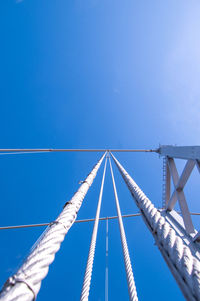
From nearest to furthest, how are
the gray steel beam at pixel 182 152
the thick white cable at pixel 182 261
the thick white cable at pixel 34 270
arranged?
the thick white cable at pixel 34 270 < the thick white cable at pixel 182 261 < the gray steel beam at pixel 182 152

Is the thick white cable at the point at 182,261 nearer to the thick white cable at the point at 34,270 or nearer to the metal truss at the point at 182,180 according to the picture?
the thick white cable at the point at 34,270

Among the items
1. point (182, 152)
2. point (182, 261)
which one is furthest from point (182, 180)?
point (182, 261)

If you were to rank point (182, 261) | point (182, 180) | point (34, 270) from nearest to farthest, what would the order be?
1. point (34, 270)
2. point (182, 261)
3. point (182, 180)

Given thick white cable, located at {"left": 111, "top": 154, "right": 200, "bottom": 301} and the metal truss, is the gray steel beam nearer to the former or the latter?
the metal truss

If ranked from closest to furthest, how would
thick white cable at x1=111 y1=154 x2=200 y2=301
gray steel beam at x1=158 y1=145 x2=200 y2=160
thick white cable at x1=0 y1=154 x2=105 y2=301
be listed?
thick white cable at x1=0 y1=154 x2=105 y2=301, thick white cable at x1=111 y1=154 x2=200 y2=301, gray steel beam at x1=158 y1=145 x2=200 y2=160

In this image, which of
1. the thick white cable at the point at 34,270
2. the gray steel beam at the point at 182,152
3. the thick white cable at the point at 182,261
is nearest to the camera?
the thick white cable at the point at 34,270

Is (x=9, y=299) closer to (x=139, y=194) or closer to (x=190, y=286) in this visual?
(x=190, y=286)

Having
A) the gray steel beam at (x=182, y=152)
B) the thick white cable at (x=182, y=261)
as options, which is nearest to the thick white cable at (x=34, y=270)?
the thick white cable at (x=182, y=261)

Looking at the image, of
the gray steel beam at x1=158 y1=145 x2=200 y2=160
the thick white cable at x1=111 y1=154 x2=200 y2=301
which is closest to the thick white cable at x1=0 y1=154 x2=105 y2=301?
the thick white cable at x1=111 y1=154 x2=200 y2=301

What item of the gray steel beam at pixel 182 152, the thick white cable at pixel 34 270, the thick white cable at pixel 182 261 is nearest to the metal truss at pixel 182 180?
the gray steel beam at pixel 182 152

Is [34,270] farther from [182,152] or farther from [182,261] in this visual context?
[182,152]

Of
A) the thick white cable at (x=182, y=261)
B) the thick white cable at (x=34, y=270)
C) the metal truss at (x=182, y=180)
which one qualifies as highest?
the metal truss at (x=182, y=180)

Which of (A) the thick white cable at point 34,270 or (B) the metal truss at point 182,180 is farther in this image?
(B) the metal truss at point 182,180

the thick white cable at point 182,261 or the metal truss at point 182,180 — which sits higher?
the metal truss at point 182,180
